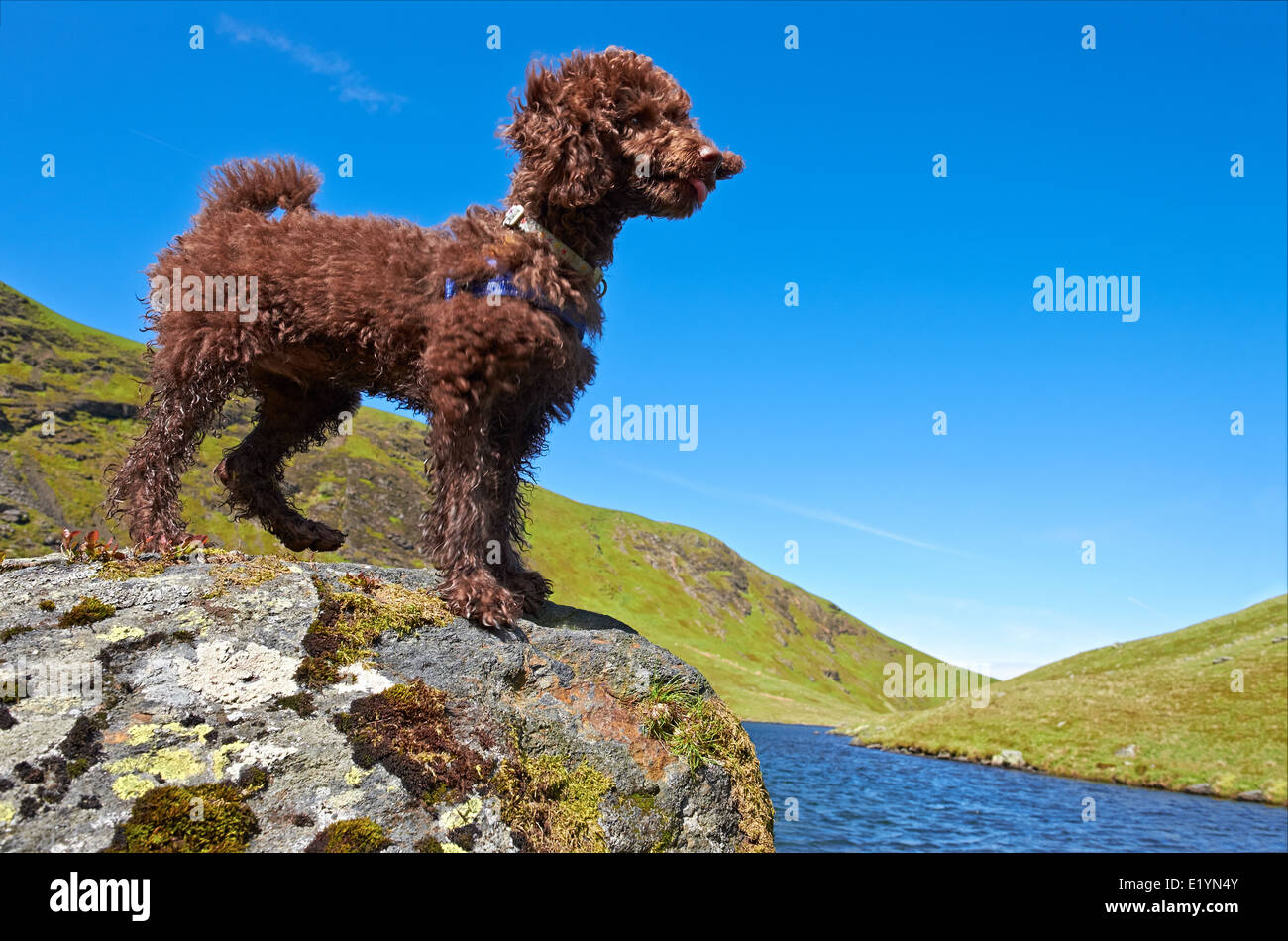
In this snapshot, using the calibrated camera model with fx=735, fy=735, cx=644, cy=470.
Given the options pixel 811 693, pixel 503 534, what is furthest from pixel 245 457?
pixel 811 693

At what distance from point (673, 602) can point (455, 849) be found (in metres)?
190

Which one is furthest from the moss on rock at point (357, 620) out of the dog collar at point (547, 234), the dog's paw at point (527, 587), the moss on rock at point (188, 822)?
the dog collar at point (547, 234)

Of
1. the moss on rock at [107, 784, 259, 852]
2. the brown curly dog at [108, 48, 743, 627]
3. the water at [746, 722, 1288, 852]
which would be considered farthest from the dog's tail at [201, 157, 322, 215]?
the water at [746, 722, 1288, 852]

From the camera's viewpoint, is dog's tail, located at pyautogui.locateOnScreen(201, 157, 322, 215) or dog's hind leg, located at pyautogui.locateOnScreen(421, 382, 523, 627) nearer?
dog's hind leg, located at pyautogui.locateOnScreen(421, 382, 523, 627)

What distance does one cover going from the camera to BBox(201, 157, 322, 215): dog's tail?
5.96 m

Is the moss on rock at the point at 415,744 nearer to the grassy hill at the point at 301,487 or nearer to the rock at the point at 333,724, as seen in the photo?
the rock at the point at 333,724

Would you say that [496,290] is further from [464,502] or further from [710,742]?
[710,742]

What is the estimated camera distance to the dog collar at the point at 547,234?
5.20m

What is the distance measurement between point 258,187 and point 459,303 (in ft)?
7.98

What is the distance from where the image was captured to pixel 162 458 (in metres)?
5.45

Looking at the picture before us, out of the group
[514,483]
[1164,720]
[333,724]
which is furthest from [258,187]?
[1164,720]

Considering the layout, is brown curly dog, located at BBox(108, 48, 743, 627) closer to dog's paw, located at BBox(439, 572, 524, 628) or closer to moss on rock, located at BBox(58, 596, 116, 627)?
dog's paw, located at BBox(439, 572, 524, 628)

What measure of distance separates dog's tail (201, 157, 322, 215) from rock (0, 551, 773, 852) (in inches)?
117
